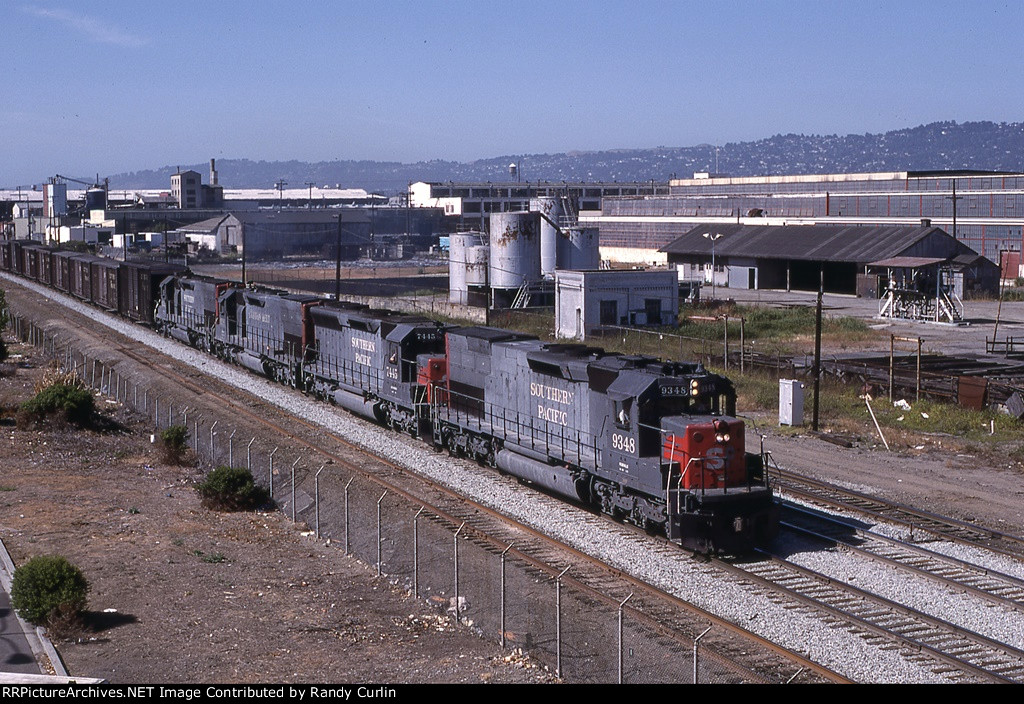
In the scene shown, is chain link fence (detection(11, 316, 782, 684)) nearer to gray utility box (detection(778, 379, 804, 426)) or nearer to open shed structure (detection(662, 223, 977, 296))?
gray utility box (detection(778, 379, 804, 426))

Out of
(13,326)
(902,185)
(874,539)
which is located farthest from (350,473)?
(902,185)

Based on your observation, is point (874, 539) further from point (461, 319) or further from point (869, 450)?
point (461, 319)

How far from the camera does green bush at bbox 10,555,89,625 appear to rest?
15688mm

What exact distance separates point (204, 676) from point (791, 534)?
11.9 metres

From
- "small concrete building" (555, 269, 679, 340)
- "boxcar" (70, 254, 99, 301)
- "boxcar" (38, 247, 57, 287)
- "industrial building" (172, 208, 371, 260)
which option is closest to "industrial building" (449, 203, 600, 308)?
"small concrete building" (555, 269, 679, 340)

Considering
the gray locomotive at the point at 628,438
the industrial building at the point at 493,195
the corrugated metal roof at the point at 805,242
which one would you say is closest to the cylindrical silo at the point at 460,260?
the corrugated metal roof at the point at 805,242

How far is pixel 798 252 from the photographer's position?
263 ft

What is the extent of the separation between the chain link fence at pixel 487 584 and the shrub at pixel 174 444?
575mm

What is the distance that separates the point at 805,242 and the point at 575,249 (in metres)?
21.5

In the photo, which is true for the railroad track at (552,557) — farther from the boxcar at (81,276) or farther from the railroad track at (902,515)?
the boxcar at (81,276)

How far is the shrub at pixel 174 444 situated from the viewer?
2878 centimetres

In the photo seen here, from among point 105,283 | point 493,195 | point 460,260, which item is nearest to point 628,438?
point 460,260

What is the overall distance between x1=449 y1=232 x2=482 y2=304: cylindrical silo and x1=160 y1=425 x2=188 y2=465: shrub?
43977 millimetres

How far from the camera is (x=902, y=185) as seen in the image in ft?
300
